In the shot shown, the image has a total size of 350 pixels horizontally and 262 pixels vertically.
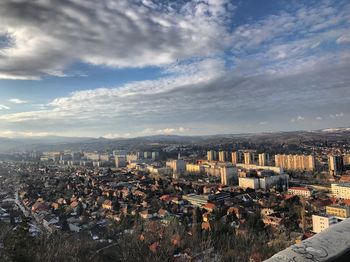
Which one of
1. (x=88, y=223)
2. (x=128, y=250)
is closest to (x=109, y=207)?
(x=88, y=223)

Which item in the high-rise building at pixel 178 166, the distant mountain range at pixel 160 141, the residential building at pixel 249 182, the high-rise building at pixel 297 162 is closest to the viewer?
the residential building at pixel 249 182

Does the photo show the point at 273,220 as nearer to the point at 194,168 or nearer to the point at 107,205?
the point at 107,205

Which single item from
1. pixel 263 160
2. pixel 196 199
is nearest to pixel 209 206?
pixel 196 199

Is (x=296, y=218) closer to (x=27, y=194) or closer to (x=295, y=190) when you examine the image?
(x=295, y=190)

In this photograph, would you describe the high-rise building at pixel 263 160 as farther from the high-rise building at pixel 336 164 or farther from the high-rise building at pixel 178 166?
the high-rise building at pixel 336 164

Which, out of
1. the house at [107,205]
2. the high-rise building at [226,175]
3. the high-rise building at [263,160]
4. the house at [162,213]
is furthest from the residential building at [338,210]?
the high-rise building at [263,160]

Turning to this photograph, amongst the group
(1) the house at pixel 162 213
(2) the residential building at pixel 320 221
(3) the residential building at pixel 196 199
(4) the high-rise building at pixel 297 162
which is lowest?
(3) the residential building at pixel 196 199

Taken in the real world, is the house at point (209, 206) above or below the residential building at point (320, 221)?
below
